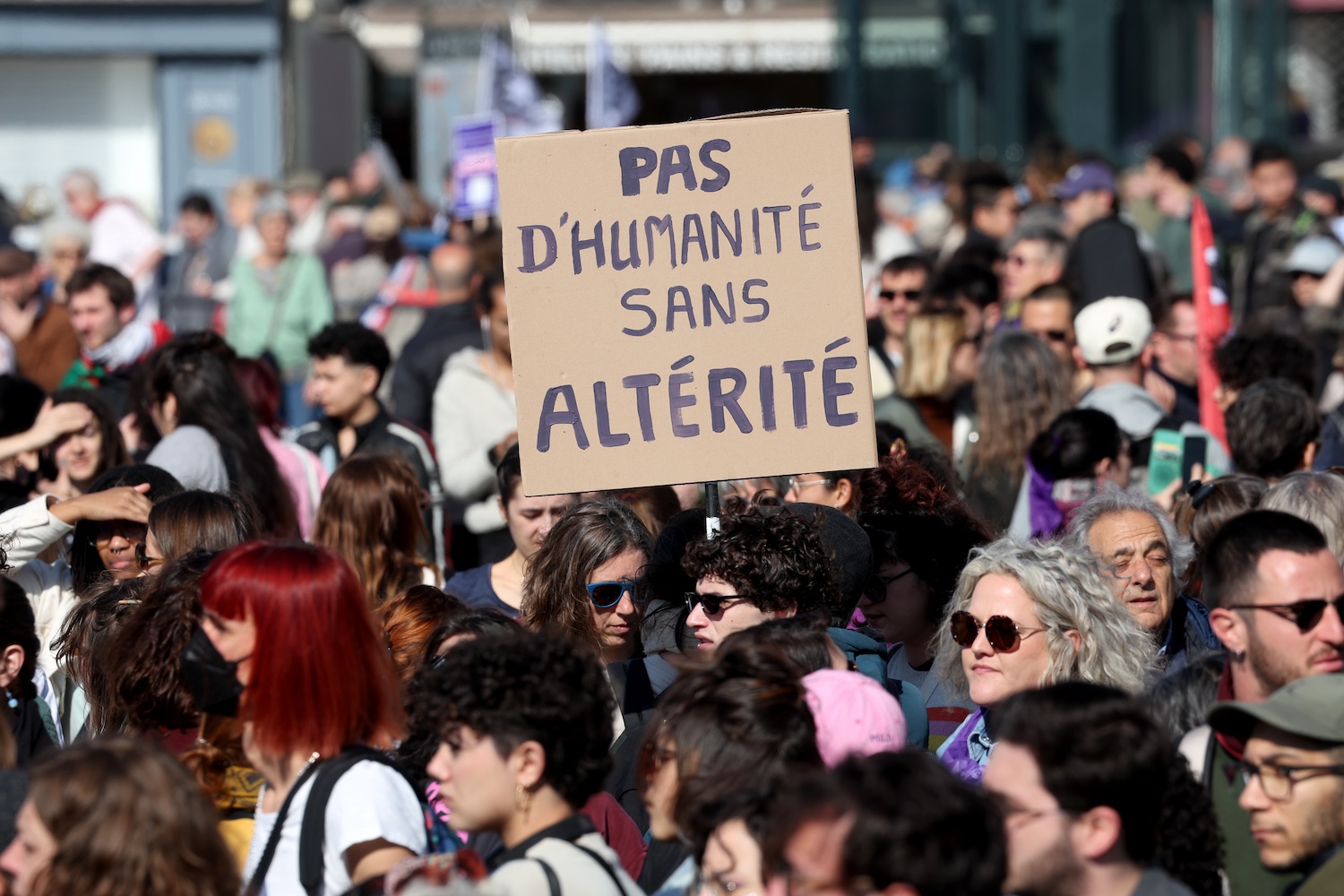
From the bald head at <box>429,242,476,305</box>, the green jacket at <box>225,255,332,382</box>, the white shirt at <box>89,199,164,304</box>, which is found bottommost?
the green jacket at <box>225,255,332,382</box>

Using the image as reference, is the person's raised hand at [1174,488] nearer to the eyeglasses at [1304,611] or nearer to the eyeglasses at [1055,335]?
the eyeglasses at [1055,335]

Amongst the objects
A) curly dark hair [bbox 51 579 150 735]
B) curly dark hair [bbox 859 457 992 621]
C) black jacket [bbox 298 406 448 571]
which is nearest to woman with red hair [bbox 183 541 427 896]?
curly dark hair [bbox 51 579 150 735]

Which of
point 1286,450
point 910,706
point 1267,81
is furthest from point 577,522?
point 1267,81

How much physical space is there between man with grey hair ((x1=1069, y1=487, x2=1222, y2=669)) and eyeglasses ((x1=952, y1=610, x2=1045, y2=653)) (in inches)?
28.5

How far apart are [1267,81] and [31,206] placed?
428 inches

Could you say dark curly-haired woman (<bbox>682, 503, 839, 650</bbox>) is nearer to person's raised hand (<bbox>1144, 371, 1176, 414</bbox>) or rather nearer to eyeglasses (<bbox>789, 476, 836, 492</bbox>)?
eyeglasses (<bbox>789, 476, 836, 492</bbox>)

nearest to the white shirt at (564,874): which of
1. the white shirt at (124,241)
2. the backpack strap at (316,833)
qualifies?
the backpack strap at (316,833)

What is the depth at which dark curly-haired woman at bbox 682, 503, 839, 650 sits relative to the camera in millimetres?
3963

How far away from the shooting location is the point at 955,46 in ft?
58.1

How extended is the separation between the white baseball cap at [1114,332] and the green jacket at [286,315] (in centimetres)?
485

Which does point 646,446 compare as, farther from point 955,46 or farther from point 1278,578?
point 955,46

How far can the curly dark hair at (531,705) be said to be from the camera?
3.04 m

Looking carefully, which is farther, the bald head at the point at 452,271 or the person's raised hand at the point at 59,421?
the bald head at the point at 452,271

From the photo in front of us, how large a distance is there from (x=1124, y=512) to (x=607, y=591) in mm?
1428
